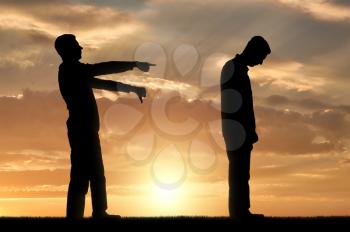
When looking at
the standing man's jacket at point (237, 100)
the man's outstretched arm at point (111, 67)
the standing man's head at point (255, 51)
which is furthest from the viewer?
the standing man's head at point (255, 51)

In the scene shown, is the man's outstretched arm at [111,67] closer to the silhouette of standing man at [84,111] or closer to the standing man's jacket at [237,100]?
the silhouette of standing man at [84,111]

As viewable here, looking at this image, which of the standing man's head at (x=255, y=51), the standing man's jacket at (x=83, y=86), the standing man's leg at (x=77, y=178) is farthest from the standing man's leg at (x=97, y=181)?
the standing man's head at (x=255, y=51)

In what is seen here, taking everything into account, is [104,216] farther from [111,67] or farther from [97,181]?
[111,67]

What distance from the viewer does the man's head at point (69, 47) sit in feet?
52.4

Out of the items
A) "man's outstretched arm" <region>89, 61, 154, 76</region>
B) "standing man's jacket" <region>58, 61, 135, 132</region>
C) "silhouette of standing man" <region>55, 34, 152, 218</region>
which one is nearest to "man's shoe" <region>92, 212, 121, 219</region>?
"silhouette of standing man" <region>55, 34, 152, 218</region>

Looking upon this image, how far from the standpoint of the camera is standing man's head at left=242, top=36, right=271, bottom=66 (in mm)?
16703

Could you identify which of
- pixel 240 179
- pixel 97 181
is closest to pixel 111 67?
pixel 97 181

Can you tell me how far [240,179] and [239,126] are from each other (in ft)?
4.00

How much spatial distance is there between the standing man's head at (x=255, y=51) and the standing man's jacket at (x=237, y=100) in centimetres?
19

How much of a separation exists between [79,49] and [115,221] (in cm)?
389

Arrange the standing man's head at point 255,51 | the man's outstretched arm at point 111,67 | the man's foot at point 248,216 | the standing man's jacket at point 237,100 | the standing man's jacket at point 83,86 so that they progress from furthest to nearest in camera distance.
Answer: the standing man's head at point 255,51 < the man's foot at point 248,216 < the standing man's jacket at point 237,100 < the man's outstretched arm at point 111,67 < the standing man's jacket at point 83,86

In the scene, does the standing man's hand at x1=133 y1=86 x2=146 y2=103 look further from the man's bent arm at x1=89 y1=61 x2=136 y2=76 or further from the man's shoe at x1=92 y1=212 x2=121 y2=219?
the man's shoe at x1=92 y1=212 x2=121 y2=219

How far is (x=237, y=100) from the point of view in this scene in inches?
649

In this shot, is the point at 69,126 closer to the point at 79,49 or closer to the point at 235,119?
the point at 79,49
